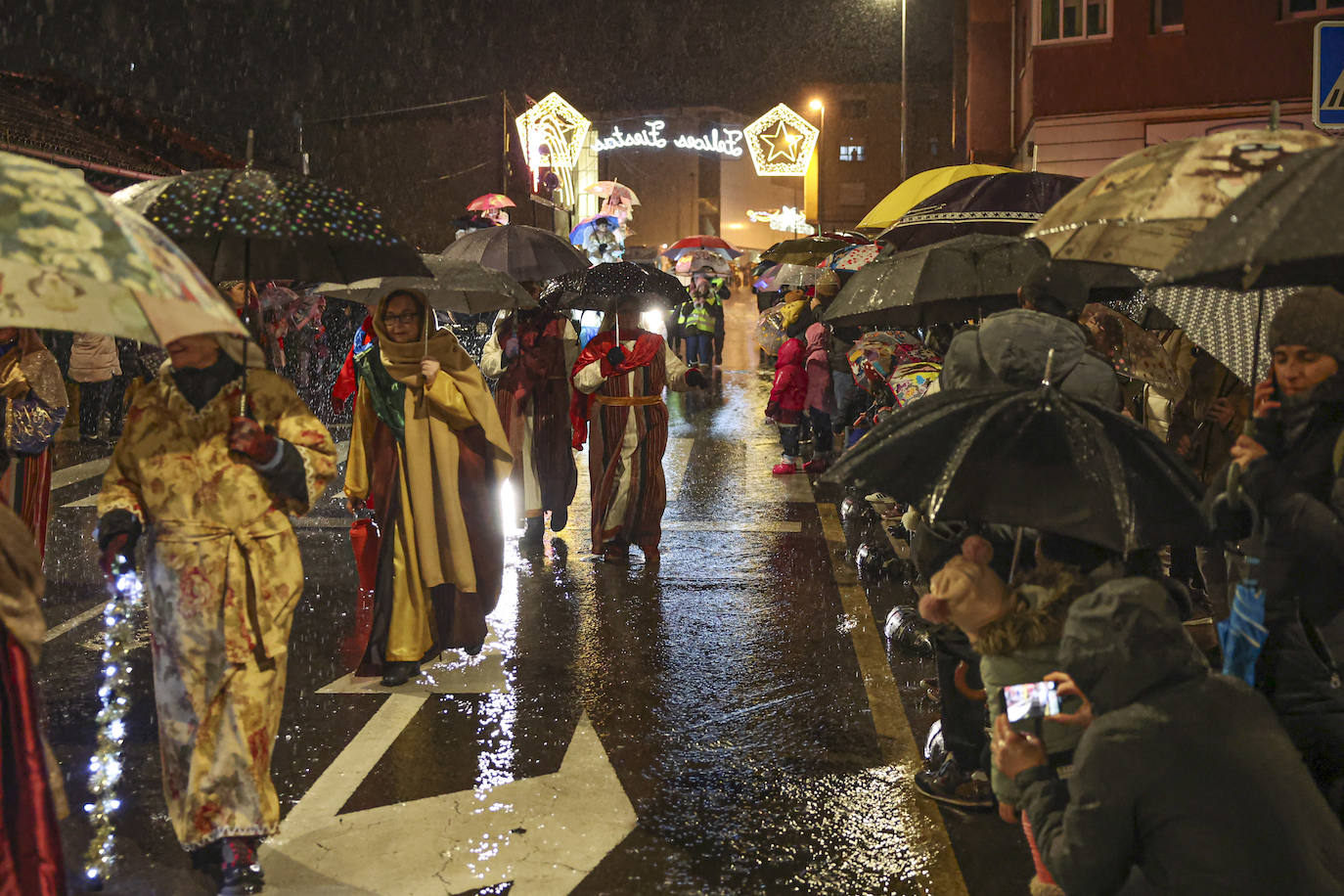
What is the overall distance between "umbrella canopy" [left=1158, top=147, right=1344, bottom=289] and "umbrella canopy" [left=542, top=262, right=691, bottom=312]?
→ 6.27m

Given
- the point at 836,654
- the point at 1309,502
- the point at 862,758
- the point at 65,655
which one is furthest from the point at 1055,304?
the point at 65,655

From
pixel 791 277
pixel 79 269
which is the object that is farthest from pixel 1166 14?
pixel 79 269

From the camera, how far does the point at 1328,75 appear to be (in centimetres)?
660

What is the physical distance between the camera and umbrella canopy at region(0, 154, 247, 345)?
2982 millimetres

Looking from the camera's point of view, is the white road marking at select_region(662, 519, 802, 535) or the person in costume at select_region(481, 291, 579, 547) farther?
the white road marking at select_region(662, 519, 802, 535)

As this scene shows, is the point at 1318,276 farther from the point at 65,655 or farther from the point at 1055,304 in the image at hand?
the point at 65,655

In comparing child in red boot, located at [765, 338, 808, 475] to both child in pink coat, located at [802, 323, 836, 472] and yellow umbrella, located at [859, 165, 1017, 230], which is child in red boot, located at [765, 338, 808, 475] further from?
yellow umbrella, located at [859, 165, 1017, 230]

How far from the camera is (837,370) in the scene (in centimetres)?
1320

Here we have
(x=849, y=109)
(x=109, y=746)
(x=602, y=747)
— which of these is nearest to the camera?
(x=109, y=746)

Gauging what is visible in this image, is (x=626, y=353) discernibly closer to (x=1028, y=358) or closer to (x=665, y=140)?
→ (x=1028, y=358)

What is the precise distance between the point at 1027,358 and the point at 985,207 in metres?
3.31

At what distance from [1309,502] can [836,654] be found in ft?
12.1

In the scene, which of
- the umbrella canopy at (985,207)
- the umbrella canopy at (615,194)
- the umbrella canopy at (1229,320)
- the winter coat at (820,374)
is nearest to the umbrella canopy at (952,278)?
the umbrella canopy at (985,207)

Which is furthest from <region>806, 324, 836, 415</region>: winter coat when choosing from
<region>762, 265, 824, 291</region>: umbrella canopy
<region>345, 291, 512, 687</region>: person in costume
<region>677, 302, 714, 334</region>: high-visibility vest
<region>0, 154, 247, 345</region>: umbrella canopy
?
<region>677, 302, 714, 334</region>: high-visibility vest
